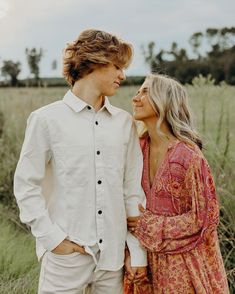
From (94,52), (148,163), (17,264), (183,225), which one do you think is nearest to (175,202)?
(183,225)

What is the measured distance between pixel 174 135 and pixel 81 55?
59 centimetres

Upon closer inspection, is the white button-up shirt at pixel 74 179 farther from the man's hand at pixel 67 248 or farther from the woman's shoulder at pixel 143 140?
the woman's shoulder at pixel 143 140

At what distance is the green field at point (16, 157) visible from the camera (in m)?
4.18

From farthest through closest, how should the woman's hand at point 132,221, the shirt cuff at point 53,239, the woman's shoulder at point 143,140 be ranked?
the woman's shoulder at point 143,140, the woman's hand at point 132,221, the shirt cuff at point 53,239

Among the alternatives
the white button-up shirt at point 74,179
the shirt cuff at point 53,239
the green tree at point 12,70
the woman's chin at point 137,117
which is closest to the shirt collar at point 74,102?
the white button-up shirt at point 74,179

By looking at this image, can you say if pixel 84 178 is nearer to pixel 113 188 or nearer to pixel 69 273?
pixel 113 188

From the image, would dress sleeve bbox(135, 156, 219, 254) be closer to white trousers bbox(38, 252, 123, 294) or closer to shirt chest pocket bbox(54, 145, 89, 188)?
white trousers bbox(38, 252, 123, 294)

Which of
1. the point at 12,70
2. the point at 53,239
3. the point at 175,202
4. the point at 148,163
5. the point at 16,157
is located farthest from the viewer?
the point at 12,70

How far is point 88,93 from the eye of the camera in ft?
9.27

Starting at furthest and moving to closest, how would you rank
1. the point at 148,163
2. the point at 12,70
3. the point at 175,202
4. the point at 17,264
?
the point at 12,70 < the point at 17,264 < the point at 148,163 < the point at 175,202

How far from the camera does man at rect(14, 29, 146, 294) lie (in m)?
2.68

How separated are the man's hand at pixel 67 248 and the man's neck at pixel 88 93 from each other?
2.05ft

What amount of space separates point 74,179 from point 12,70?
933cm

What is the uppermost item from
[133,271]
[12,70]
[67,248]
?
[67,248]
